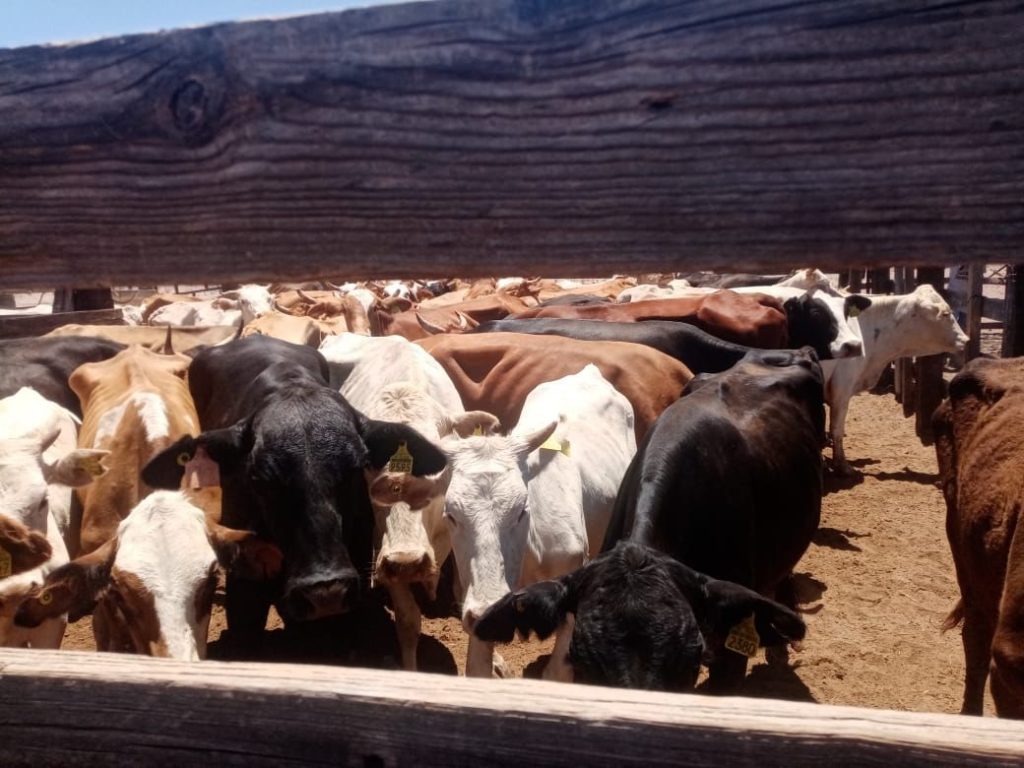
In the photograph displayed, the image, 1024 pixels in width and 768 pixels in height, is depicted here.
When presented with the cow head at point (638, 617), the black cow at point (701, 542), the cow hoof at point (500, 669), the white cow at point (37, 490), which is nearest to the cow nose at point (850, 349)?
the black cow at point (701, 542)

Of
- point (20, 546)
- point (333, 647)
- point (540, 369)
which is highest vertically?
point (540, 369)

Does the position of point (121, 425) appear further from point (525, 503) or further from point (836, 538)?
point (836, 538)

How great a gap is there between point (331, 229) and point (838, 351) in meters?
9.21

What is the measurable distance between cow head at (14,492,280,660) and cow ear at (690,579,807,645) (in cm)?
188

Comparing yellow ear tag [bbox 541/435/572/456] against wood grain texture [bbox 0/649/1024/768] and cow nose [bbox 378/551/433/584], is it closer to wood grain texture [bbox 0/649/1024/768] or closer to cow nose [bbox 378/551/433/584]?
cow nose [bbox 378/551/433/584]

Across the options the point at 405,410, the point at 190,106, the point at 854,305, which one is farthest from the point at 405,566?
the point at 854,305

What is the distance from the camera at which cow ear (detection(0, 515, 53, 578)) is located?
320 centimetres

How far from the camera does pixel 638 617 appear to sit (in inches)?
113

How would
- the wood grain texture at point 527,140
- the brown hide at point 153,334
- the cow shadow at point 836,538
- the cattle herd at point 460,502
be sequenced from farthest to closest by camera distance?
1. the brown hide at point 153,334
2. the cow shadow at point 836,538
3. the cattle herd at point 460,502
4. the wood grain texture at point 527,140

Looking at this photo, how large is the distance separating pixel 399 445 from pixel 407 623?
3.97 ft

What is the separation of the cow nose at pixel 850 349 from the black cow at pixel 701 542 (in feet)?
10.6

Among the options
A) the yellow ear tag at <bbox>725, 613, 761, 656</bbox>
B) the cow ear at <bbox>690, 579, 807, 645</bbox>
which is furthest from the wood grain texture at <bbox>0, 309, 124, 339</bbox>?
the yellow ear tag at <bbox>725, 613, 761, 656</bbox>

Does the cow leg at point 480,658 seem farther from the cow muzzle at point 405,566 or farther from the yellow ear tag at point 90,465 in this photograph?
the yellow ear tag at point 90,465

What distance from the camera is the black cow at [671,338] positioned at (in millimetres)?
7672
